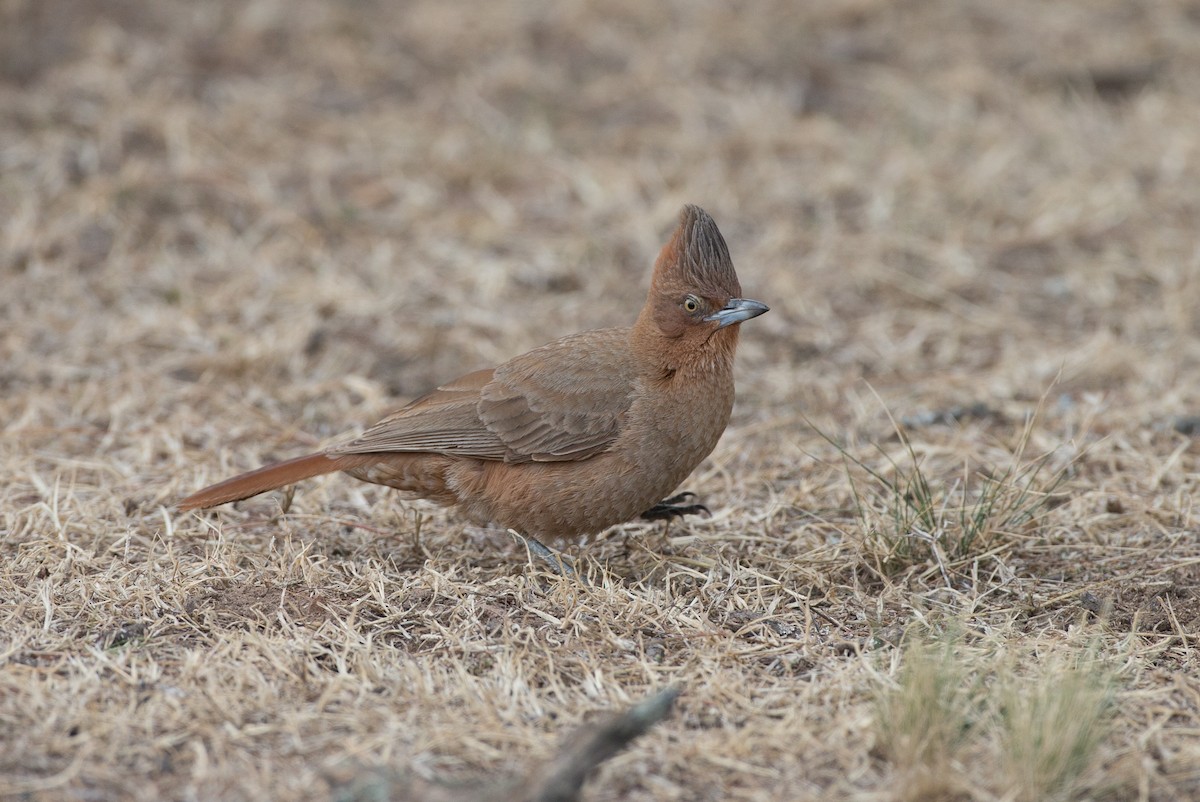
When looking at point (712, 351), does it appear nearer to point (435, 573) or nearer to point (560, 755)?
point (435, 573)

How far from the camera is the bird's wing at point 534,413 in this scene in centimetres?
473

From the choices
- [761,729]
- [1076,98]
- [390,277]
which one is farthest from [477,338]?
[1076,98]

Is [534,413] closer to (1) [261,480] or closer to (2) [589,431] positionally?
(2) [589,431]

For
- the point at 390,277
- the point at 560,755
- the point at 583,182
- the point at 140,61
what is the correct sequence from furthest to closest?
1. the point at 140,61
2. the point at 583,182
3. the point at 390,277
4. the point at 560,755

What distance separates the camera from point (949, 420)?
231 inches

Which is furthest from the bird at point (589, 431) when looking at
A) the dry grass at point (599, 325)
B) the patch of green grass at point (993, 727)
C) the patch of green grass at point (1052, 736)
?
the patch of green grass at point (1052, 736)

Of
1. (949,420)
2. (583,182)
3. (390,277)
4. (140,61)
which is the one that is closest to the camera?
(949,420)

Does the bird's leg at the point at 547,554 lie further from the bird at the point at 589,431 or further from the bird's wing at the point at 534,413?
the bird's wing at the point at 534,413

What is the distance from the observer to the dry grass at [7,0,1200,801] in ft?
11.7

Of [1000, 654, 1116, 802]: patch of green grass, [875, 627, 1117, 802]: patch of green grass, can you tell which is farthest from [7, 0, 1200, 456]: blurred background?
[1000, 654, 1116, 802]: patch of green grass

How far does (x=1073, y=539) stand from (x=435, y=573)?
223 centimetres

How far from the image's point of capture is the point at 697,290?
4.69 m

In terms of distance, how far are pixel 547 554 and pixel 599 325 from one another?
2244 millimetres

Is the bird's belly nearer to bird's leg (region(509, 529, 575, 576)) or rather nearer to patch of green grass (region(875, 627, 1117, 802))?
bird's leg (region(509, 529, 575, 576))
